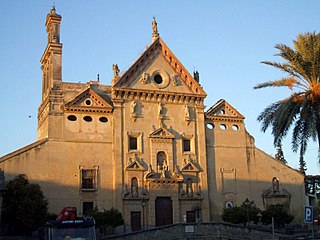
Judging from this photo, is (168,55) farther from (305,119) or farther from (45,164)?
(305,119)

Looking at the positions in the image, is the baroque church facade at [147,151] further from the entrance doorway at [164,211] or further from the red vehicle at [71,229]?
the red vehicle at [71,229]

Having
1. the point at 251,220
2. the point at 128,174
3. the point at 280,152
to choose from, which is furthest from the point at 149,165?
the point at 280,152

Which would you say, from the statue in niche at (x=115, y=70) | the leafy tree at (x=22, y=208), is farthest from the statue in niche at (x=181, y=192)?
the leafy tree at (x=22, y=208)

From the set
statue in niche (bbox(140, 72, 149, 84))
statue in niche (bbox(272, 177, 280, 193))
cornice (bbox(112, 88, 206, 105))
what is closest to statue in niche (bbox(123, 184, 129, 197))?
cornice (bbox(112, 88, 206, 105))

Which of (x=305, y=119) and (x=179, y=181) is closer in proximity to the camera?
(x=305, y=119)

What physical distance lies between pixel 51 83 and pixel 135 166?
10252mm

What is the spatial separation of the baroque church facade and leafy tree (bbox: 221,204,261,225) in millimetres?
3084

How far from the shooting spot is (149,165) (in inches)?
1794

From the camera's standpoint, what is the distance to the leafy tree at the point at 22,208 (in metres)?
38.2

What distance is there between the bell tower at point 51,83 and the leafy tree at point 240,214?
15.5m

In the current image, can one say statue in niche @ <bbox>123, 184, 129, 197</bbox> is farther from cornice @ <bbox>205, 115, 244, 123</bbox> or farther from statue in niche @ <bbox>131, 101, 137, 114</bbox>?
cornice @ <bbox>205, 115, 244, 123</bbox>

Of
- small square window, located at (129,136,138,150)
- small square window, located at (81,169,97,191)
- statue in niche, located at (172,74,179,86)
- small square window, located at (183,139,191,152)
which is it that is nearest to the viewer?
small square window, located at (81,169,97,191)

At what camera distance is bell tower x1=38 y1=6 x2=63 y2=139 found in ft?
144

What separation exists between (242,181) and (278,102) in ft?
58.0
